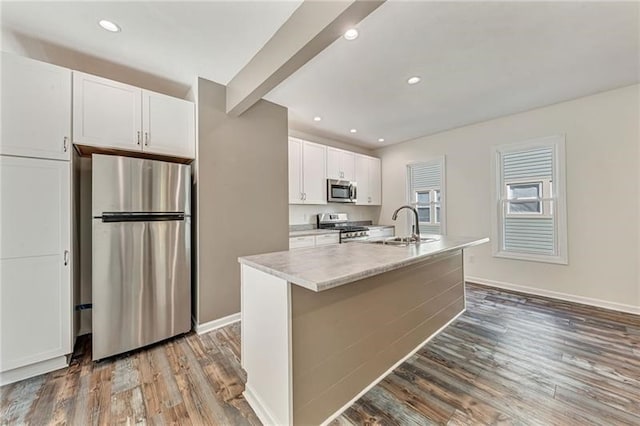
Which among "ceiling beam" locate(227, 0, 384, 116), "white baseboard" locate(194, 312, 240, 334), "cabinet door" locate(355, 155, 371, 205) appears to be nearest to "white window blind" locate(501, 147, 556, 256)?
"cabinet door" locate(355, 155, 371, 205)

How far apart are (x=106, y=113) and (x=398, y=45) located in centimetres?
262

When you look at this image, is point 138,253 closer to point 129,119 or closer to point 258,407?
point 129,119

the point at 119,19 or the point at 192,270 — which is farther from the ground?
the point at 119,19

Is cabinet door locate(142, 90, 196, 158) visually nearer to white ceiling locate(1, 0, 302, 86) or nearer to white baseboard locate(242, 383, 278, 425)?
white ceiling locate(1, 0, 302, 86)

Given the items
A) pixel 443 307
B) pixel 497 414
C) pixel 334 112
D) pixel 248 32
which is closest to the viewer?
pixel 497 414

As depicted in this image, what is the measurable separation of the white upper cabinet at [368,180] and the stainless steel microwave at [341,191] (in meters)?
0.26

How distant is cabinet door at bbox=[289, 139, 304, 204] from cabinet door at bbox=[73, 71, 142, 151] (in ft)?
6.55

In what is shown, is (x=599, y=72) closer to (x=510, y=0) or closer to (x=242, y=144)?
(x=510, y=0)

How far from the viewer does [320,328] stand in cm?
147

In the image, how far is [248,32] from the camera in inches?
78.7

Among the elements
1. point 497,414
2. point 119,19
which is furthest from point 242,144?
point 497,414

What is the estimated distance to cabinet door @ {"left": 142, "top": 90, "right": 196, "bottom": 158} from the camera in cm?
245

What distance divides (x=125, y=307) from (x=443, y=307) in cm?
302

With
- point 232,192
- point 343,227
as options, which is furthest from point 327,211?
point 232,192
